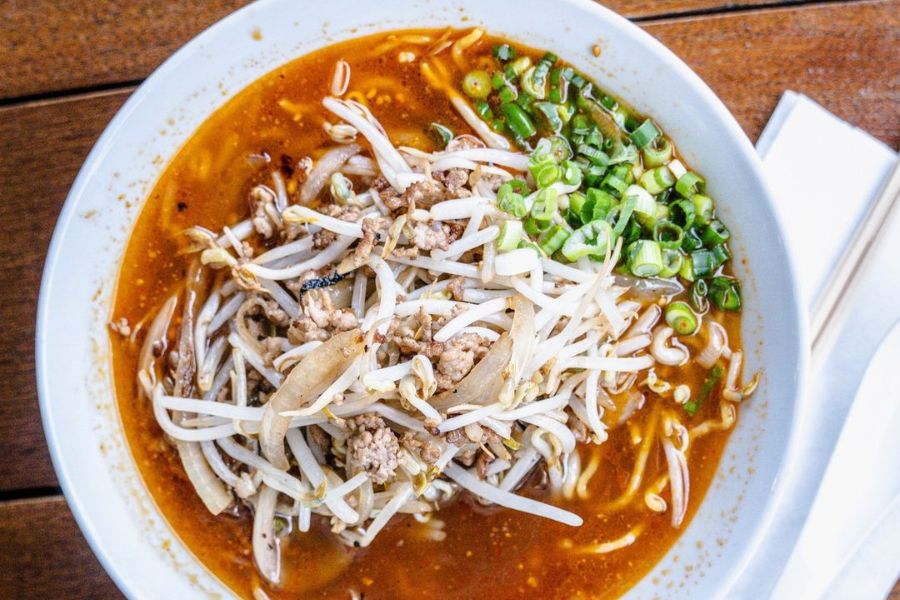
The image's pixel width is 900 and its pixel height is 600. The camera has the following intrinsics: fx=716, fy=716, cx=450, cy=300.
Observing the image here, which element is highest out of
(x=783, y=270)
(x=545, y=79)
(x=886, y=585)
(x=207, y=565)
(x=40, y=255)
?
(x=545, y=79)

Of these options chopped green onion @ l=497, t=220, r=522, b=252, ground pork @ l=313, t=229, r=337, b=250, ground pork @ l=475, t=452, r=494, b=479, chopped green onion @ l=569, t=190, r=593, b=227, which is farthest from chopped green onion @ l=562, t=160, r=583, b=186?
ground pork @ l=475, t=452, r=494, b=479

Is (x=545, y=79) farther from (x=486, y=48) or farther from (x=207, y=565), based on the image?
(x=207, y=565)

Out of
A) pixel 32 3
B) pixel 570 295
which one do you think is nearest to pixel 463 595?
pixel 570 295

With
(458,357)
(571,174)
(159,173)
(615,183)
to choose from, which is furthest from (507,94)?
(159,173)

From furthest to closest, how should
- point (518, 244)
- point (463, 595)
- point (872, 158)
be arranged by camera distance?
1. point (872, 158)
2. point (463, 595)
3. point (518, 244)

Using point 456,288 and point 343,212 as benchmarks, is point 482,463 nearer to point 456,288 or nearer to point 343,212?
point 456,288

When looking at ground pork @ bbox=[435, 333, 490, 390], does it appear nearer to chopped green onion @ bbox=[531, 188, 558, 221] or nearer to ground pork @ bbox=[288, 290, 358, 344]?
ground pork @ bbox=[288, 290, 358, 344]

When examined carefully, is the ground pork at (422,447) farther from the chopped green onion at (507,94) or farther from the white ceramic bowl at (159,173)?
the chopped green onion at (507,94)
